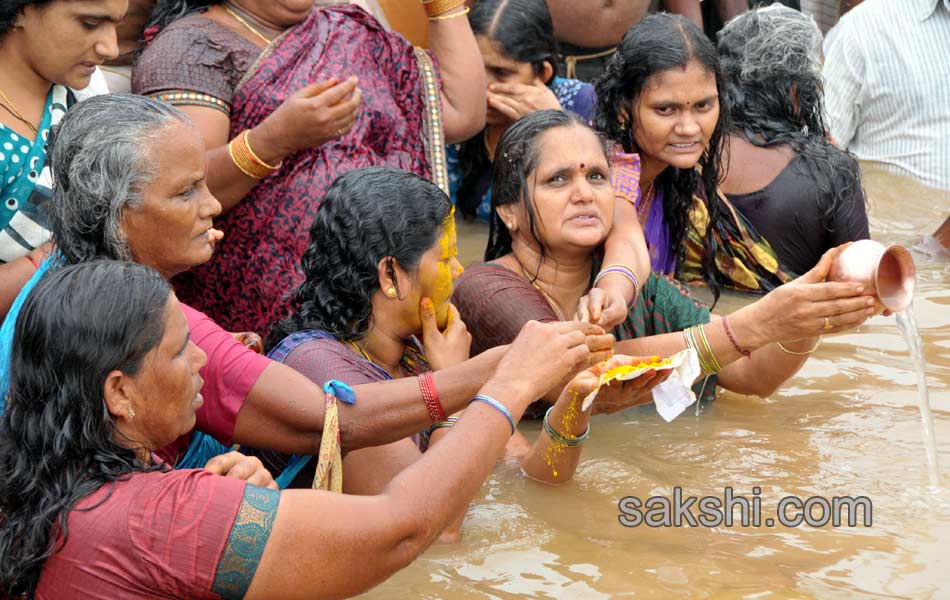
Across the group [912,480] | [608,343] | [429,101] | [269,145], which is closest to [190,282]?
[269,145]

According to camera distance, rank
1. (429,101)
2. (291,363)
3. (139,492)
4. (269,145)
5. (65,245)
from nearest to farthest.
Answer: (139,492) → (65,245) → (291,363) → (269,145) → (429,101)

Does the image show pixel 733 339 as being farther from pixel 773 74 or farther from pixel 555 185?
pixel 773 74

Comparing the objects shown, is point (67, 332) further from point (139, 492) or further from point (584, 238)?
point (584, 238)

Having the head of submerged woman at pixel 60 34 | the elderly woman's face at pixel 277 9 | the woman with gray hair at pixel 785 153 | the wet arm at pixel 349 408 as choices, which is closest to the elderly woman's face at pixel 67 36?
the head of submerged woman at pixel 60 34

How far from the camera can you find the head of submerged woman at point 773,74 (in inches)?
234

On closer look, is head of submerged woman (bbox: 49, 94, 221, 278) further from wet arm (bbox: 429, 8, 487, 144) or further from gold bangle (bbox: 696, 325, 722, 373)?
wet arm (bbox: 429, 8, 487, 144)

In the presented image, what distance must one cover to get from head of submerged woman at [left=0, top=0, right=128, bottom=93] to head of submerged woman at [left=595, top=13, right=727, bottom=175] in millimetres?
2073

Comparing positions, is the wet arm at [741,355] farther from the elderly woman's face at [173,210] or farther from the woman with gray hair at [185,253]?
the elderly woman's face at [173,210]

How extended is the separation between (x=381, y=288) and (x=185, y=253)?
66 centimetres

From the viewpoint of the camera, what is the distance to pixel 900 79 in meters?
7.75

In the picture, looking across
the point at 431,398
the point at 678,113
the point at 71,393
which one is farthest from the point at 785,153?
the point at 71,393

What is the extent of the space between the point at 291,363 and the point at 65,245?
732mm

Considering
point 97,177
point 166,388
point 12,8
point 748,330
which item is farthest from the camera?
point 748,330

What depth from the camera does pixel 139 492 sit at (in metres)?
2.52
